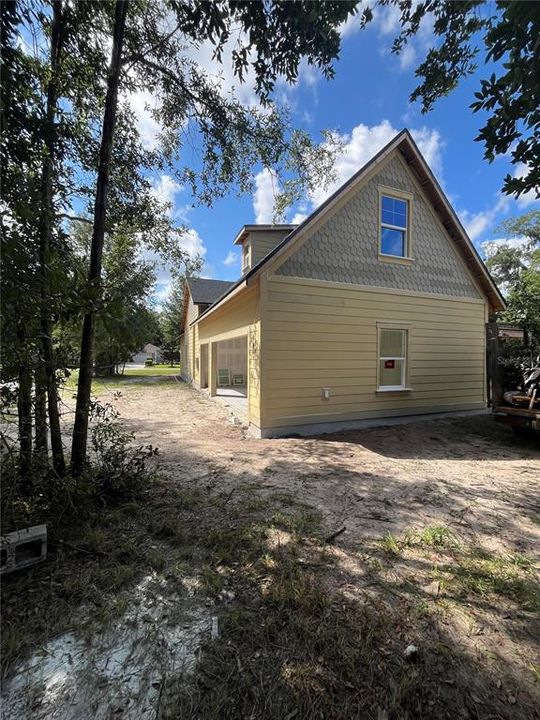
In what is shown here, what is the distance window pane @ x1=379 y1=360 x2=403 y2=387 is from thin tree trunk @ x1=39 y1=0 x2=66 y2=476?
7241 millimetres

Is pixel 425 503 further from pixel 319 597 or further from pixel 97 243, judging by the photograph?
pixel 97 243

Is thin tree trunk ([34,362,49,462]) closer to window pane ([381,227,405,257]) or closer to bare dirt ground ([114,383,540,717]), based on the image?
bare dirt ground ([114,383,540,717])

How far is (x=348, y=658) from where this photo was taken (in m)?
1.72

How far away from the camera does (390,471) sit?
15.8ft

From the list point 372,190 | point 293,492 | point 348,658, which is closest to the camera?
point 348,658

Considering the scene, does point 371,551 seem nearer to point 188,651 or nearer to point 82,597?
point 188,651

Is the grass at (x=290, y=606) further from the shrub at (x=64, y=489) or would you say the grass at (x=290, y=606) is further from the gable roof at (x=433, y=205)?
the gable roof at (x=433, y=205)

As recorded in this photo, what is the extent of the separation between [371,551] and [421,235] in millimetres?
8532

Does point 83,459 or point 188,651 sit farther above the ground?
point 83,459

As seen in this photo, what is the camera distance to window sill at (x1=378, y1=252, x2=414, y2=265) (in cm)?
814

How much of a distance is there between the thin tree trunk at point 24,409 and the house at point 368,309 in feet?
14.3

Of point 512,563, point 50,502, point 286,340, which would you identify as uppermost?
point 286,340

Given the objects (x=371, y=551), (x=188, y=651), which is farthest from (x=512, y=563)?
(x=188, y=651)

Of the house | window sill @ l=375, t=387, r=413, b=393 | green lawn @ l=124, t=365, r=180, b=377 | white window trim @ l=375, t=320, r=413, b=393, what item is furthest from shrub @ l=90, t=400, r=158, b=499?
green lawn @ l=124, t=365, r=180, b=377
